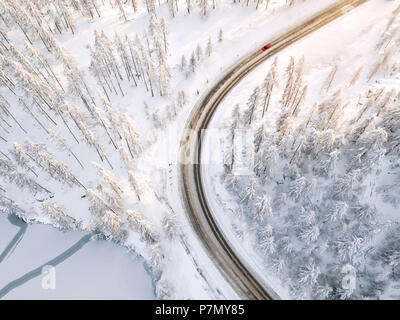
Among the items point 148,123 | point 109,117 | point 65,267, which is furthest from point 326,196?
point 65,267

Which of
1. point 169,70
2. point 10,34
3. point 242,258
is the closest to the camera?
point 242,258

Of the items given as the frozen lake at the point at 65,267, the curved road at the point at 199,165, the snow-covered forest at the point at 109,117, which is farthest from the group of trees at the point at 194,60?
the frozen lake at the point at 65,267

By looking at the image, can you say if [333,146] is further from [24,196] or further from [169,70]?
[24,196]

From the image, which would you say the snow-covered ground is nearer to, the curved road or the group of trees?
the group of trees

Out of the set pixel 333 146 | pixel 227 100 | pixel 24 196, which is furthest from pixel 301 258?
pixel 24 196

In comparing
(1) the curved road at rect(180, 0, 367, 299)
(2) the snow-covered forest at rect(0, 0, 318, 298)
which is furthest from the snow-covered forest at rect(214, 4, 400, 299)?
(2) the snow-covered forest at rect(0, 0, 318, 298)

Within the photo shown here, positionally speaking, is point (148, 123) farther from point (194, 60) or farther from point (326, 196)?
point (326, 196)
